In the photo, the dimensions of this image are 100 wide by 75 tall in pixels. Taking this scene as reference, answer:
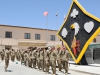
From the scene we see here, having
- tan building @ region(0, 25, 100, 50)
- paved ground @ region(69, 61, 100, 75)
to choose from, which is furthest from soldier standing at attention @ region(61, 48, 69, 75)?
tan building @ region(0, 25, 100, 50)

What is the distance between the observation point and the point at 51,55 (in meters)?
12.9

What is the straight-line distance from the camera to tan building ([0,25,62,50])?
133ft

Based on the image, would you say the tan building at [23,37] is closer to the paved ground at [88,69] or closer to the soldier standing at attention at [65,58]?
the paved ground at [88,69]

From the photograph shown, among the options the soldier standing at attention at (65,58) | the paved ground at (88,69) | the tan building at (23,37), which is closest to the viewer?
the soldier standing at attention at (65,58)

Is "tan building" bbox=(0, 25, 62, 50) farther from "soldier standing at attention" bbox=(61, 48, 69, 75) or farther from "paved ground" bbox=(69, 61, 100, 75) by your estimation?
"soldier standing at attention" bbox=(61, 48, 69, 75)

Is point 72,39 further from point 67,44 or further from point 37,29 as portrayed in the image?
point 37,29

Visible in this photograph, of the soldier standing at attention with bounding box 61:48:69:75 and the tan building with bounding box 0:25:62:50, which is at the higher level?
the tan building with bounding box 0:25:62:50

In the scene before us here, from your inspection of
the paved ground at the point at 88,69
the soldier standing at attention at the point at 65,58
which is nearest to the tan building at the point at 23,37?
the paved ground at the point at 88,69

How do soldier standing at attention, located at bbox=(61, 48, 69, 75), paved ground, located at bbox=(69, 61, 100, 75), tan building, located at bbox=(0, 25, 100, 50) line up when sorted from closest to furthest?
soldier standing at attention, located at bbox=(61, 48, 69, 75), paved ground, located at bbox=(69, 61, 100, 75), tan building, located at bbox=(0, 25, 100, 50)

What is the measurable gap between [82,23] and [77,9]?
5.73 feet

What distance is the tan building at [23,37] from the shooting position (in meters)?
40.7

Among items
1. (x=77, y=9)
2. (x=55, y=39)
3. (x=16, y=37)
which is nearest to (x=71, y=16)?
(x=77, y=9)

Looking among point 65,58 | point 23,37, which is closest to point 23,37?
point 23,37

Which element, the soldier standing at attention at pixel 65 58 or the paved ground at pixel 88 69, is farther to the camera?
the paved ground at pixel 88 69
